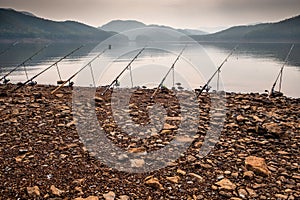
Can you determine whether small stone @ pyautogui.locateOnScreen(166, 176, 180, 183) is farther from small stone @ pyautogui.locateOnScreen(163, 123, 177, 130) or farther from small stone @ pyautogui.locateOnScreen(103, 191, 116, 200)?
small stone @ pyautogui.locateOnScreen(163, 123, 177, 130)

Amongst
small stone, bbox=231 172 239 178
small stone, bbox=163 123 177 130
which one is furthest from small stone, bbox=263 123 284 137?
small stone, bbox=163 123 177 130

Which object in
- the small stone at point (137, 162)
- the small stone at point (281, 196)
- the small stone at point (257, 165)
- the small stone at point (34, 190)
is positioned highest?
the small stone at point (34, 190)

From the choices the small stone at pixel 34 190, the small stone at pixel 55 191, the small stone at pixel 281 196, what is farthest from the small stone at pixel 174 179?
the small stone at pixel 34 190

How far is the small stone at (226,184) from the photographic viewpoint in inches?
156

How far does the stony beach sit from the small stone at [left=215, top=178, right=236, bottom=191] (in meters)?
0.02

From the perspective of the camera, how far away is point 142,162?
4.72 m

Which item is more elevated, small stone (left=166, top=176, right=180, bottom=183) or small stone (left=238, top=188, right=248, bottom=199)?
small stone (left=166, top=176, right=180, bottom=183)

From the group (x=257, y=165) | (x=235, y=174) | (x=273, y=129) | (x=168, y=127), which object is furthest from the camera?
(x=168, y=127)

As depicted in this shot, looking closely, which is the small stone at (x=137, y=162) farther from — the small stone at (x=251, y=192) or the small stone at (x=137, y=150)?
the small stone at (x=251, y=192)

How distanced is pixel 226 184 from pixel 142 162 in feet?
5.19

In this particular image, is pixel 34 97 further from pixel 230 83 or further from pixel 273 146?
pixel 230 83

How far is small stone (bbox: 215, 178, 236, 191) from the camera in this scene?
396 cm

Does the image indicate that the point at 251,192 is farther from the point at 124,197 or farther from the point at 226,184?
the point at 124,197

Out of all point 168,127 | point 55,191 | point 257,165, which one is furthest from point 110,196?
point 168,127
